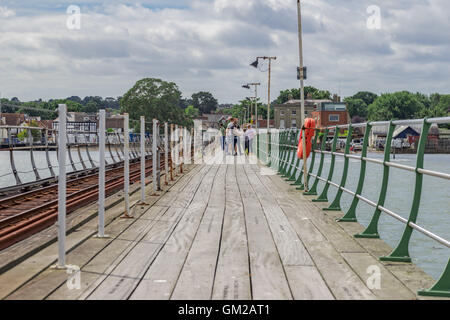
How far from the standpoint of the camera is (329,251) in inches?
231

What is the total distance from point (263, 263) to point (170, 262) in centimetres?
82

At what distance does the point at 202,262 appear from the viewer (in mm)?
5301

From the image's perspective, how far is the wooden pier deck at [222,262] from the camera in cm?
435

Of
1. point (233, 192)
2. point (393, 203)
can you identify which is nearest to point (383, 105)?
point (393, 203)

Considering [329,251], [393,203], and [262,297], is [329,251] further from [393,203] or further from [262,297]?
[393,203]

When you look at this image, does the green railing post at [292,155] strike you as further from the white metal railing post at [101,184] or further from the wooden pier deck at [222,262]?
the white metal railing post at [101,184]

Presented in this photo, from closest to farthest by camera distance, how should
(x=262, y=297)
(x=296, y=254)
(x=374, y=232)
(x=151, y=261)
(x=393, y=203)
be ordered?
(x=262, y=297), (x=151, y=261), (x=296, y=254), (x=374, y=232), (x=393, y=203)

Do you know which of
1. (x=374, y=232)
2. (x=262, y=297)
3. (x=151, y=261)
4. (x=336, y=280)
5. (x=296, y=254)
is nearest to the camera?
(x=262, y=297)

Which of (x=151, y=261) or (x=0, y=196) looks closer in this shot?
(x=151, y=261)

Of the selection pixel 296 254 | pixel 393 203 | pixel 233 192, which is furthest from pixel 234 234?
pixel 393 203

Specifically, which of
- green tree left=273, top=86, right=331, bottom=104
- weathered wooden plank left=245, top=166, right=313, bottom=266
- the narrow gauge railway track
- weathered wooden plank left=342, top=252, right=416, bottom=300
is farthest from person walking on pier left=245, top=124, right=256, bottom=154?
green tree left=273, top=86, right=331, bottom=104

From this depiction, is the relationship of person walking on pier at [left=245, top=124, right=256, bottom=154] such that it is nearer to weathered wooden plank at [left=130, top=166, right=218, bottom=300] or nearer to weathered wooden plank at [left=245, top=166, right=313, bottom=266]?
weathered wooden plank at [left=245, top=166, right=313, bottom=266]

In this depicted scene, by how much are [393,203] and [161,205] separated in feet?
49.5
